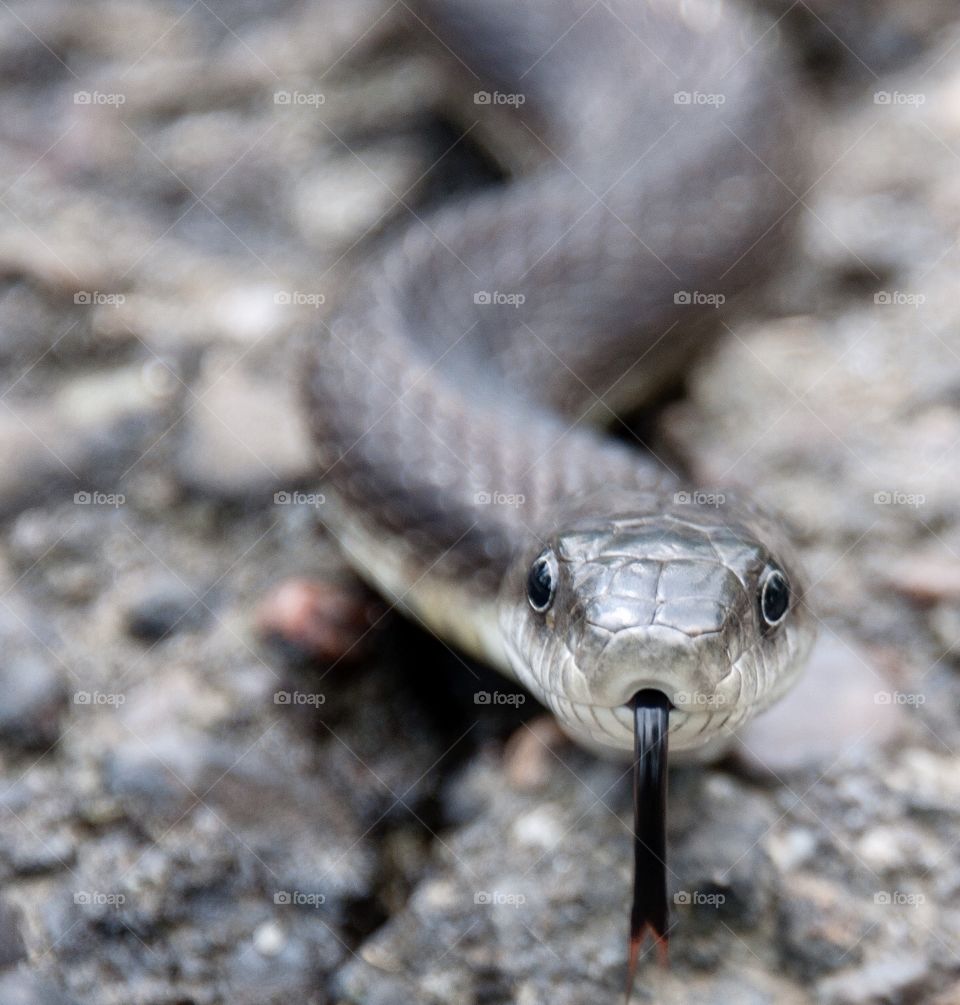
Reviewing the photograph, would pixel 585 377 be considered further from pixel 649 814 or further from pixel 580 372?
pixel 649 814

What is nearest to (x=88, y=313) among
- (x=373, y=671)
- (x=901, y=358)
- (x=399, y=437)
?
(x=399, y=437)

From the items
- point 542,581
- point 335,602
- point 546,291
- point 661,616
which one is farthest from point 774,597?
point 546,291

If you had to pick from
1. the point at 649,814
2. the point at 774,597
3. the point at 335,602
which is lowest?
the point at 335,602

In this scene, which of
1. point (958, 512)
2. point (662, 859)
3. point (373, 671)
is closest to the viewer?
point (662, 859)

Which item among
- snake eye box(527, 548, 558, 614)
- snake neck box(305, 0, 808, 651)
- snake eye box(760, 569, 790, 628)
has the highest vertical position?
snake eye box(760, 569, 790, 628)

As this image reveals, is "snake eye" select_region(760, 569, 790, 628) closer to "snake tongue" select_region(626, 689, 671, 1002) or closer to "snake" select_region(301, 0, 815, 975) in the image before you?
"snake" select_region(301, 0, 815, 975)

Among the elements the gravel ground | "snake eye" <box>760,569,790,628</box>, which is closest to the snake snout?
"snake eye" <box>760,569,790,628</box>

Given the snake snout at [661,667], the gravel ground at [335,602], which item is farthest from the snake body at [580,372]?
the gravel ground at [335,602]

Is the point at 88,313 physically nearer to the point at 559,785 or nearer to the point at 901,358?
the point at 559,785
